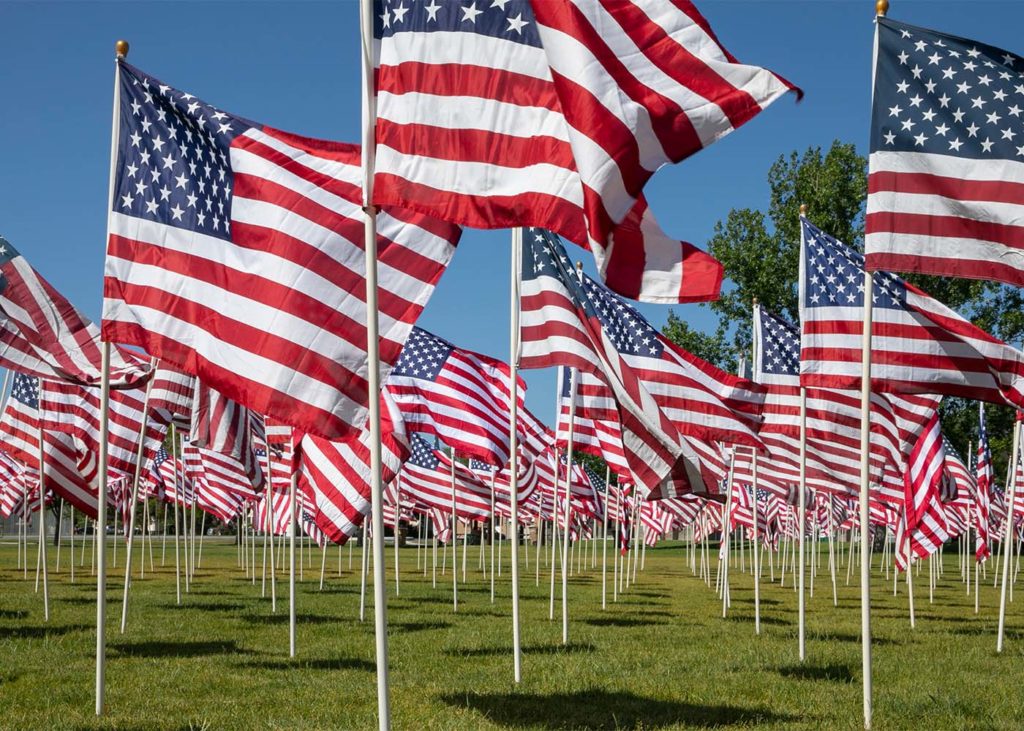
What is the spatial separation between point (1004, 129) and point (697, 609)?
58.5ft

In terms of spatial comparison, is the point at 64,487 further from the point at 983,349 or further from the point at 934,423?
the point at 934,423

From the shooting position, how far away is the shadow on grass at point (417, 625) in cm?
2064

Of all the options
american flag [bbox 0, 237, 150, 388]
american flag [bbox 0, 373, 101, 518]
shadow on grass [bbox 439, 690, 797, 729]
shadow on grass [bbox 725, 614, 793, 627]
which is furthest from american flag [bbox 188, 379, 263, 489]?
shadow on grass [bbox 725, 614, 793, 627]

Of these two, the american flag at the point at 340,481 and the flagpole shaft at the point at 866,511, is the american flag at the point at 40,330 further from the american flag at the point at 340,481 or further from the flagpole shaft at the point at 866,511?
the flagpole shaft at the point at 866,511

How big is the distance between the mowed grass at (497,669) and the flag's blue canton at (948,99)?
5487 mm

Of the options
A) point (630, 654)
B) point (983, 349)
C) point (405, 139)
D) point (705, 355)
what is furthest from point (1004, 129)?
point (705, 355)

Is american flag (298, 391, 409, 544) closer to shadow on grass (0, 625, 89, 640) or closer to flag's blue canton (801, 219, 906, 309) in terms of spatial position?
flag's blue canton (801, 219, 906, 309)

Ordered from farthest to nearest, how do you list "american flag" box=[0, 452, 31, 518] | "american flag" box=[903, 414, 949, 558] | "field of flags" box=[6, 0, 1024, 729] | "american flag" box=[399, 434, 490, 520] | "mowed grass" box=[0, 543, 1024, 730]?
"american flag" box=[0, 452, 31, 518] → "american flag" box=[399, 434, 490, 520] → "american flag" box=[903, 414, 949, 558] → "mowed grass" box=[0, 543, 1024, 730] → "field of flags" box=[6, 0, 1024, 729]

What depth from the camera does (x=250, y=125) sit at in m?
10.4

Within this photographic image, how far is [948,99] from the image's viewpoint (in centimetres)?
1058

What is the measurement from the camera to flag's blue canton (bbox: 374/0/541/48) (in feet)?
26.9

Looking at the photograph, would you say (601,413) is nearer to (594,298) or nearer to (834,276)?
(594,298)

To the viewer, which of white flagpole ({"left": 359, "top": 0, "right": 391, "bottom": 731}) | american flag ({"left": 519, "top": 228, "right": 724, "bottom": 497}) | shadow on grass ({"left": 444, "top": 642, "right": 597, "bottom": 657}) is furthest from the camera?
shadow on grass ({"left": 444, "top": 642, "right": 597, "bottom": 657})

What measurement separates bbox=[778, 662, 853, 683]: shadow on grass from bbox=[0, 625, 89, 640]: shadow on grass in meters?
11.5
